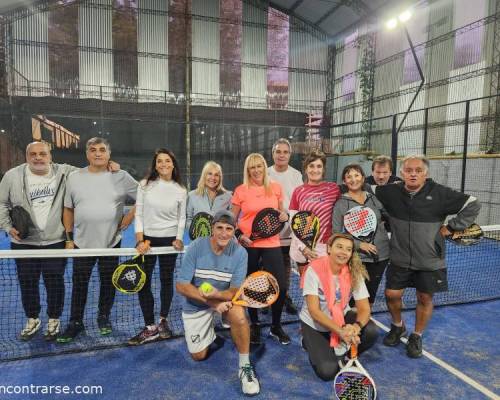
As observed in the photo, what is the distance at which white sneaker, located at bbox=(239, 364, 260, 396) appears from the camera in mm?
2691

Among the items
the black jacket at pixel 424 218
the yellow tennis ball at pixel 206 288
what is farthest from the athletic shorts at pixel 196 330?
the black jacket at pixel 424 218

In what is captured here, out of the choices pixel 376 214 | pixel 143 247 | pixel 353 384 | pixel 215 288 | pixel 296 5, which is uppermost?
pixel 296 5

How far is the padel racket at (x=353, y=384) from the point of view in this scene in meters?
2.37

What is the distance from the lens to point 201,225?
3371 millimetres

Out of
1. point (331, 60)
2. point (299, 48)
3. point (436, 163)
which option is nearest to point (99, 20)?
point (299, 48)

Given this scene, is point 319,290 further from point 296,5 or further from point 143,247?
point 296,5

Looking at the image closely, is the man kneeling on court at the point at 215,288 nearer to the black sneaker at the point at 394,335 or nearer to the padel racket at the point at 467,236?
the black sneaker at the point at 394,335

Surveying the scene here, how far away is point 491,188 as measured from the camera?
8.84m

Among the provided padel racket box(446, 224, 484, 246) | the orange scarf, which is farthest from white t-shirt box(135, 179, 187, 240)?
padel racket box(446, 224, 484, 246)

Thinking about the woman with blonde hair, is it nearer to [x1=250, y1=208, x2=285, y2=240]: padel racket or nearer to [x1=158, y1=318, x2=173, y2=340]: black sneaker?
[x1=250, y1=208, x2=285, y2=240]: padel racket

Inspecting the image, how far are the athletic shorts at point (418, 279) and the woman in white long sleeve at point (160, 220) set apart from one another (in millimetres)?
2097

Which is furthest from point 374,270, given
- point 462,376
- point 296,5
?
point 296,5

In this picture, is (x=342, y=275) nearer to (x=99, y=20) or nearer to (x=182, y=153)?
Result: (x=182, y=153)

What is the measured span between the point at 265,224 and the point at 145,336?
166cm
